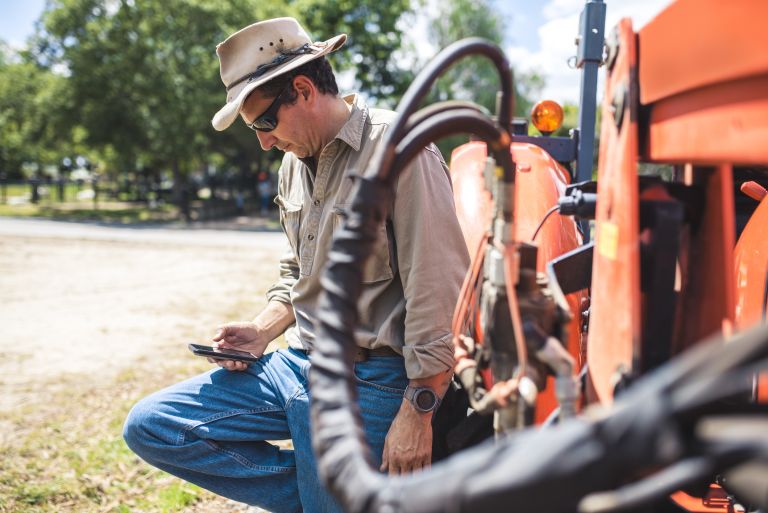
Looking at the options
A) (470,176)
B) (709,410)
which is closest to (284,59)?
(470,176)

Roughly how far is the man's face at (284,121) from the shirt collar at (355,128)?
13 centimetres

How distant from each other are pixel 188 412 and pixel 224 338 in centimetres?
29

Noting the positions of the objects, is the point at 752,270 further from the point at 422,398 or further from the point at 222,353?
the point at 222,353

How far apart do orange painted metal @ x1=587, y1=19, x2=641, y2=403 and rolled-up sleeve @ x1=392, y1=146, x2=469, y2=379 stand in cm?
62

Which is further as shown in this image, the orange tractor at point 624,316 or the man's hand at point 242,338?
the man's hand at point 242,338

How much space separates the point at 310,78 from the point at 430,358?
100 centimetres

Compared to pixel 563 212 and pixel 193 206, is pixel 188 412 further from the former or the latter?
pixel 193 206

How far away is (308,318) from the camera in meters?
2.13

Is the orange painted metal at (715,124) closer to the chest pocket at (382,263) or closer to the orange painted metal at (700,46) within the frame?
the orange painted metal at (700,46)

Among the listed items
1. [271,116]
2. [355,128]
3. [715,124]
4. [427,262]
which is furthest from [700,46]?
[271,116]

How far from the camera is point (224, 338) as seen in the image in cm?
228

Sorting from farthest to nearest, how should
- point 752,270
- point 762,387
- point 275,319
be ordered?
point 275,319
point 752,270
point 762,387

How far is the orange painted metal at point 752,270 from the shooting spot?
162cm

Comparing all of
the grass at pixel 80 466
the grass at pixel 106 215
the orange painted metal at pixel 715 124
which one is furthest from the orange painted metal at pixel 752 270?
the grass at pixel 106 215
